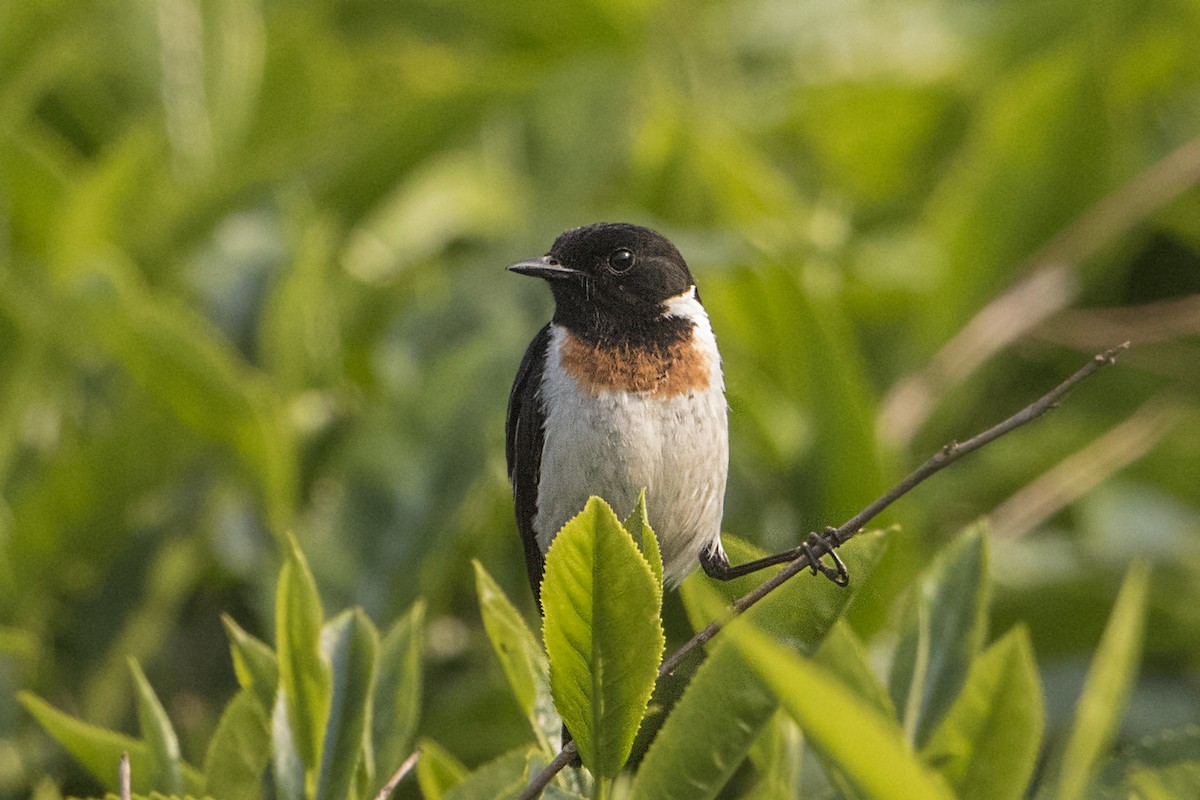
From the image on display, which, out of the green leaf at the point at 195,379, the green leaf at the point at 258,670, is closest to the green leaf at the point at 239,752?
the green leaf at the point at 258,670

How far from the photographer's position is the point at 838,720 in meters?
0.90

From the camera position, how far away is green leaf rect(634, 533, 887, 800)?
1197 mm

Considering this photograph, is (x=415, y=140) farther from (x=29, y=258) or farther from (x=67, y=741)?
(x=67, y=741)

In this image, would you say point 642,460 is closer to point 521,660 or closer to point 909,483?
point 521,660

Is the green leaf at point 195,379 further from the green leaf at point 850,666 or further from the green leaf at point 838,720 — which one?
the green leaf at point 838,720

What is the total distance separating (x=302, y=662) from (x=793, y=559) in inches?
17.2

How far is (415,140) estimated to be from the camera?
2506mm

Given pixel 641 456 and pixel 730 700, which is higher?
pixel 641 456

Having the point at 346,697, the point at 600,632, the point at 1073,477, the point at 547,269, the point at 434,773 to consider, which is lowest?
Answer: the point at 1073,477

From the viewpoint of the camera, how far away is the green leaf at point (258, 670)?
141 centimetres

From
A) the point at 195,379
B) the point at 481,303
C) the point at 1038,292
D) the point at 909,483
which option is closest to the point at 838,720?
the point at 909,483

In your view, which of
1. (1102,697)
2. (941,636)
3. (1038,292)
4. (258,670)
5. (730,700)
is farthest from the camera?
(1038,292)

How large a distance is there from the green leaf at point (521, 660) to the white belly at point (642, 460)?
144 millimetres

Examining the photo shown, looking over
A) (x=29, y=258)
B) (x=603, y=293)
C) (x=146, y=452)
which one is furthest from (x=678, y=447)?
(x=29, y=258)
